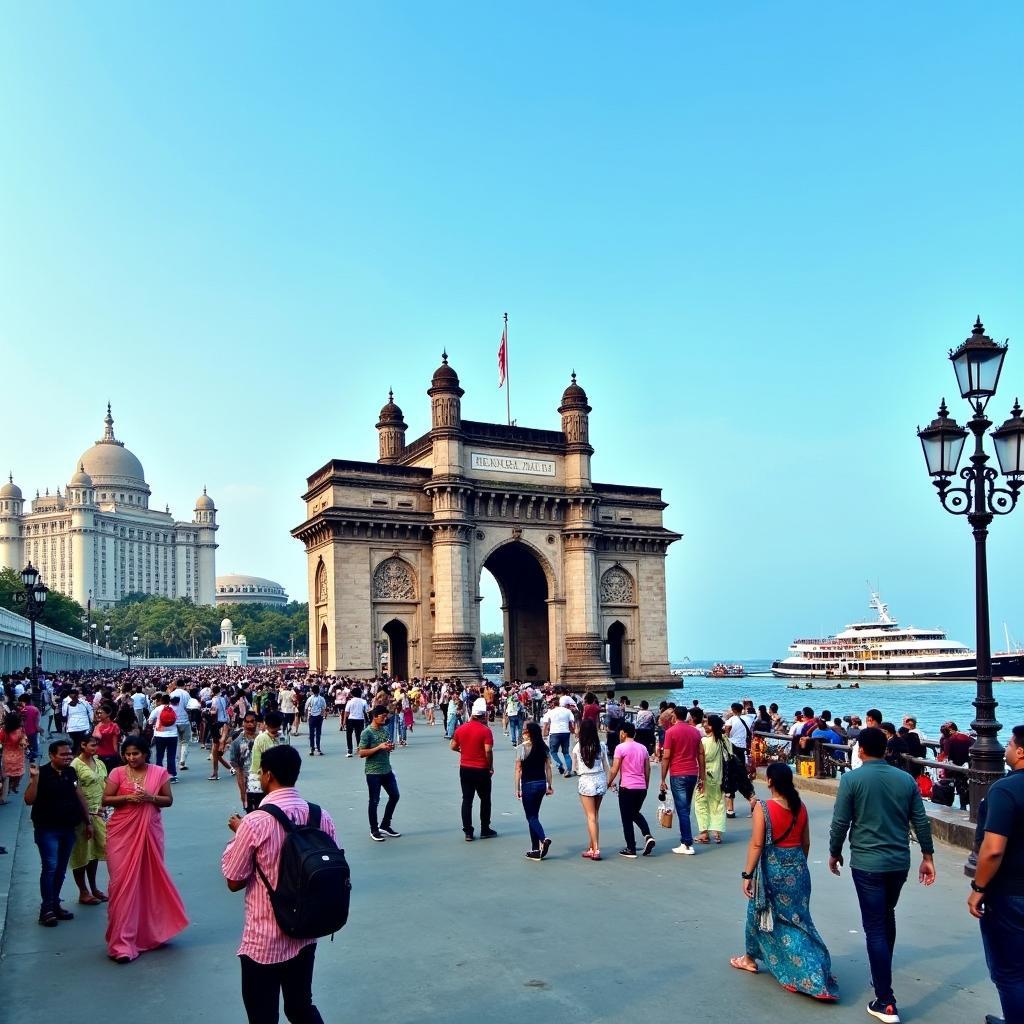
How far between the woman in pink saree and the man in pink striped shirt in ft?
10.5

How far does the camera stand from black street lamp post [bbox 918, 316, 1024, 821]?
1098 cm

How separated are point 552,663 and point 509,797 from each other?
124 feet

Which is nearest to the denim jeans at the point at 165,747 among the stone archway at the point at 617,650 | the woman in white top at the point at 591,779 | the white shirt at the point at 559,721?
the white shirt at the point at 559,721

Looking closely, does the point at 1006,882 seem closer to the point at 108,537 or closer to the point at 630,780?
the point at 630,780

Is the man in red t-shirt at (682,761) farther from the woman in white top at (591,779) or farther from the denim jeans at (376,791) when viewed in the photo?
the denim jeans at (376,791)

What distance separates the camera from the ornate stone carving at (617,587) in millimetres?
56156

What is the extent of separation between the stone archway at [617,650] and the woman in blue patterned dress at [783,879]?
49.8 m

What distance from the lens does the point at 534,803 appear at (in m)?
11.1

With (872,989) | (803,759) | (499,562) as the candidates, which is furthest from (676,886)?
(499,562)

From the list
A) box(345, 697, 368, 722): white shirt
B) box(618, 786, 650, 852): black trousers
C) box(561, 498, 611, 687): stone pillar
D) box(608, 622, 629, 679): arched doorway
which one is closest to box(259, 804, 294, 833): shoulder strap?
box(618, 786, 650, 852): black trousers

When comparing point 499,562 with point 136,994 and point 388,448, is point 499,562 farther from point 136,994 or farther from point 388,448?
point 136,994

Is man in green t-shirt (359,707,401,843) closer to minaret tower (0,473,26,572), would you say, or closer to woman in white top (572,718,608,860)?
woman in white top (572,718,608,860)

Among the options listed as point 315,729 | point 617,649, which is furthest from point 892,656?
point 315,729

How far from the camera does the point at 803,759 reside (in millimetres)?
16875
